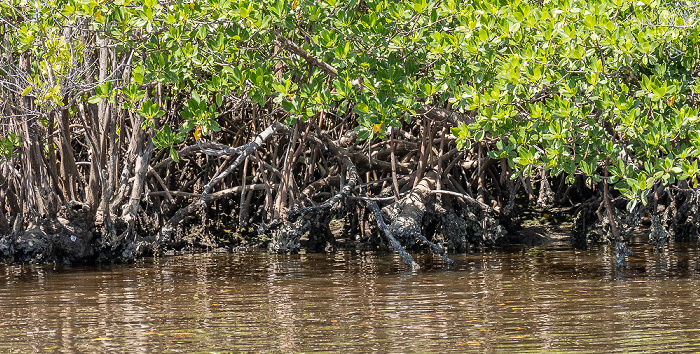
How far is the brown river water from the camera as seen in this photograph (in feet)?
15.0

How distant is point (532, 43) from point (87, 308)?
10.3ft

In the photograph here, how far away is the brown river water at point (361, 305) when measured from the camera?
180 inches

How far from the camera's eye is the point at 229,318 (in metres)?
5.36

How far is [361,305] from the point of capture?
5.71m

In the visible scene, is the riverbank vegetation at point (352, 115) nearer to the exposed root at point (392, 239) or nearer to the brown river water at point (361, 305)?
the exposed root at point (392, 239)

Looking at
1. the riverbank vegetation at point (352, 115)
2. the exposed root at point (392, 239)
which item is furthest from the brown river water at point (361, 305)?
the riverbank vegetation at point (352, 115)

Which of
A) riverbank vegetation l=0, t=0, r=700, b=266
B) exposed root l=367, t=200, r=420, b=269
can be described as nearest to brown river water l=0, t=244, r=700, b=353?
exposed root l=367, t=200, r=420, b=269

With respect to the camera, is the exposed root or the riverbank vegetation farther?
the exposed root

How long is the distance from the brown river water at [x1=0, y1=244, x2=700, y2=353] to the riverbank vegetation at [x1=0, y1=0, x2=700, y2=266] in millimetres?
562

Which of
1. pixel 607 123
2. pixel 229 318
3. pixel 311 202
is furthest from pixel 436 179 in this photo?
pixel 229 318

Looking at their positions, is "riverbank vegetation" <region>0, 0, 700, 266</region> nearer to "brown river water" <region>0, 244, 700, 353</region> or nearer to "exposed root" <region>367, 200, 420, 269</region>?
"exposed root" <region>367, 200, 420, 269</region>

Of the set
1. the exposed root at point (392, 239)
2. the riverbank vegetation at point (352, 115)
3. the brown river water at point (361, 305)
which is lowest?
the brown river water at point (361, 305)

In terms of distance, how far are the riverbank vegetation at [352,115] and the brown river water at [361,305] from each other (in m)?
0.56

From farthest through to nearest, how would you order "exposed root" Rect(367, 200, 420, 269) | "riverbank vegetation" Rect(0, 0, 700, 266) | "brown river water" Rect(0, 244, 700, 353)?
"exposed root" Rect(367, 200, 420, 269)
"riverbank vegetation" Rect(0, 0, 700, 266)
"brown river water" Rect(0, 244, 700, 353)
